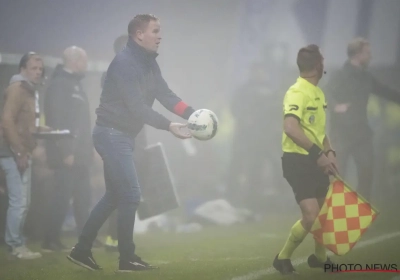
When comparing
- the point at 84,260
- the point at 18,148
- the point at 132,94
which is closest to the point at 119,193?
the point at 84,260

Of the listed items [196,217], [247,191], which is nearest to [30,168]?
[196,217]

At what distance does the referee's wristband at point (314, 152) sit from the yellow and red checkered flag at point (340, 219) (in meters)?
0.28

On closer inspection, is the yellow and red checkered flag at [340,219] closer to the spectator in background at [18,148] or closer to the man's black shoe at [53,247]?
the man's black shoe at [53,247]

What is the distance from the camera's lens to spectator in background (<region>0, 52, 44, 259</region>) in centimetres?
375

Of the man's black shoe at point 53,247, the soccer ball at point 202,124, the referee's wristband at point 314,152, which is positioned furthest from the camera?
the man's black shoe at point 53,247

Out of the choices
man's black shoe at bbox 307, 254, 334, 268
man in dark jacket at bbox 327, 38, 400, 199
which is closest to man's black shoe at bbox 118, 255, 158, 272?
man's black shoe at bbox 307, 254, 334, 268

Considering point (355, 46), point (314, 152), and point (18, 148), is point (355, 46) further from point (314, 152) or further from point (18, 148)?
point (18, 148)

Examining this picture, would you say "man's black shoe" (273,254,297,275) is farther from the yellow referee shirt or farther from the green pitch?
the yellow referee shirt

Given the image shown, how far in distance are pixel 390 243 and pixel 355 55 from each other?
4.05ft

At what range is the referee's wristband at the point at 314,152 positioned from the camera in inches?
122

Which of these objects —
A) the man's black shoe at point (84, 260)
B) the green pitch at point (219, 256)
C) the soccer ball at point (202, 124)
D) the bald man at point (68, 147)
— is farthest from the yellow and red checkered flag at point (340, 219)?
the bald man at point (68, 147)

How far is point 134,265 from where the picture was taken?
344 centimetres

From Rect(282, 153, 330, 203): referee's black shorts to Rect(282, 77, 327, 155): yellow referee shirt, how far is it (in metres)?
0.05

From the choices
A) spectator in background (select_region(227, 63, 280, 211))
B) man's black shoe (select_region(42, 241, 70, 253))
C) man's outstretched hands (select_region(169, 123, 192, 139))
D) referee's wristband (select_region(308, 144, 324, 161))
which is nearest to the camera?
referee's wristband (select_region(308, 144, 324, 161))
